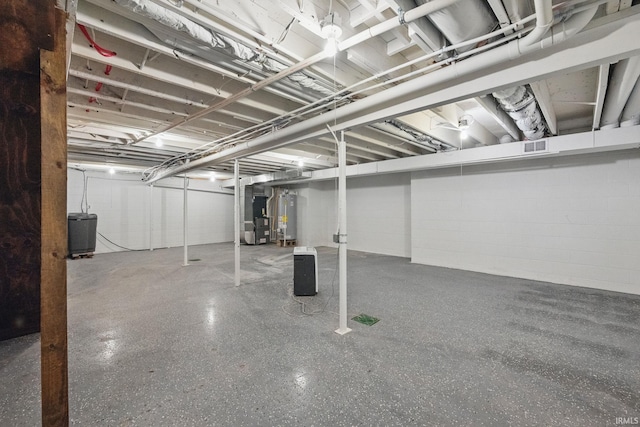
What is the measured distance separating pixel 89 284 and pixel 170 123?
2930mm

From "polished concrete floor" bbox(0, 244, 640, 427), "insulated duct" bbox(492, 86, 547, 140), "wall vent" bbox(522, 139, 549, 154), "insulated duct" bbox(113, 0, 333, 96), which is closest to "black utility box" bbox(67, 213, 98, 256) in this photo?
"polished concrete floor" bbox(0, 244, 640, 427)

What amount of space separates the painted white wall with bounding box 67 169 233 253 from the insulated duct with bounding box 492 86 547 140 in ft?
28.3

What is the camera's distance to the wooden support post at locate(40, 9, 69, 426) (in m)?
0.76

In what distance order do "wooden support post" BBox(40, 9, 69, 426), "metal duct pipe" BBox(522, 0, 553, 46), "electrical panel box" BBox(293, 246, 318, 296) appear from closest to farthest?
"wooden support post" BBox(40, 9, 69, 426), "metal duct pipe" BBox(522, 0, 553, 46), "electrical panel box" BBox(293, 246, 318, 296)

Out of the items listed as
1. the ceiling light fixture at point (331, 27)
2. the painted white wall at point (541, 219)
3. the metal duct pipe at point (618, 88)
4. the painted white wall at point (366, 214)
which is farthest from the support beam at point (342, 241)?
the painted white wall at point (366, 214)

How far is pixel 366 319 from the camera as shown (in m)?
2.87

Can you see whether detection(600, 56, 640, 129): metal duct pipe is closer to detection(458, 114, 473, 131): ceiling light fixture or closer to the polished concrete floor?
detection(458, 114, 473, 131): ceiling light fixture

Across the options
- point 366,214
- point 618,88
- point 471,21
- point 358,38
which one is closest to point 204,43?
point 358,38

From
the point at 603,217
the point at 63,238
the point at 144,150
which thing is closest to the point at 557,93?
the point at 603,217

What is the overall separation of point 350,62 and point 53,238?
229cm

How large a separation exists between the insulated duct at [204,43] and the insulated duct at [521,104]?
166cm

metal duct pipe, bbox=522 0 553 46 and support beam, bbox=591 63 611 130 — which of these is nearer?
metal duct pipe, bbox=522 0 553 46

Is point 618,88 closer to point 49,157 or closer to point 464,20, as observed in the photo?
point 464,20

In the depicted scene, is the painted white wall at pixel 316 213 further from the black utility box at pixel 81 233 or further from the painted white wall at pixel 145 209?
the black utility box at pixel 81 233
